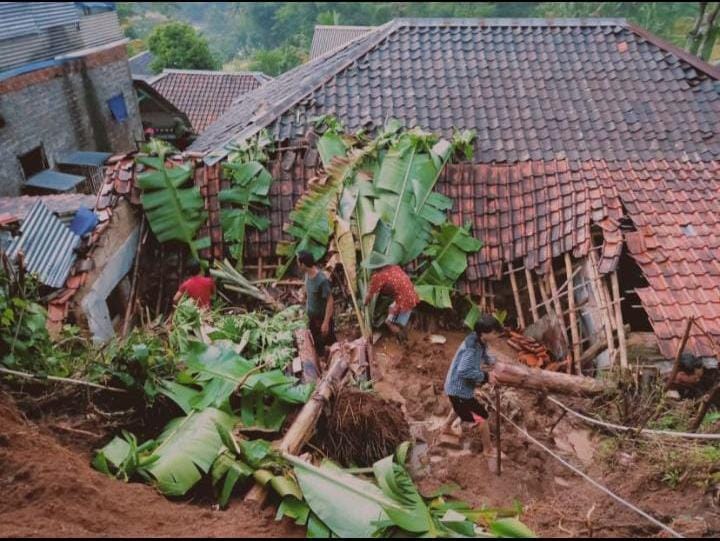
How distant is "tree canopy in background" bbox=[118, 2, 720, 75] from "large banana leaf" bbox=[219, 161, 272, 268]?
102ft

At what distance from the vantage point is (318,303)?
6.53 m

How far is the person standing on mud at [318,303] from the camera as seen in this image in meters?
6.18

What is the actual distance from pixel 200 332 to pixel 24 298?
6.20ft

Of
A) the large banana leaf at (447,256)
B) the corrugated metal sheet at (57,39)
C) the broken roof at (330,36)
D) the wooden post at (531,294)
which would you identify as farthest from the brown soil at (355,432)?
the broken roof at (330,36)

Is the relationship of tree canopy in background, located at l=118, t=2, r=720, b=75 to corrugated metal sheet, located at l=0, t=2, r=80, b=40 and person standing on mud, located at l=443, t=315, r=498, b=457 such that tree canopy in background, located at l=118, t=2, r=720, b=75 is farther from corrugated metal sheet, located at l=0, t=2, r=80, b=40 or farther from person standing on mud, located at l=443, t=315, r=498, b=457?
person standing on mud, located at l=443, t=315, r=498, b=457

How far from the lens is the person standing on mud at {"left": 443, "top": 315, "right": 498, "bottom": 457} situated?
5.04 meters

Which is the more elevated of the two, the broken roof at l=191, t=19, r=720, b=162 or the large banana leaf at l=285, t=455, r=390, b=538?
the broken roof at l=191, t=19, r=720, b=162

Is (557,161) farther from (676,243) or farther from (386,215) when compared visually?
(386,215)

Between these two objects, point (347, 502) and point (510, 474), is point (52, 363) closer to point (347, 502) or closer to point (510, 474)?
point (347, 502)

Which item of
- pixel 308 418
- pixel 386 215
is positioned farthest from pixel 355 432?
pixel 386 215

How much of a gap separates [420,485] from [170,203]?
17.8 ft

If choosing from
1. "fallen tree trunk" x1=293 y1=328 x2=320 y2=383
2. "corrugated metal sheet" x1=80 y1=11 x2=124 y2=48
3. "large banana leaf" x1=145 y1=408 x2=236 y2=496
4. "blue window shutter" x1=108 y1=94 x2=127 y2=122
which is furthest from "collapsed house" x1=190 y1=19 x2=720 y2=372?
"corrugated metal sheet" x1=80 y1=11 x2=124 y2=48

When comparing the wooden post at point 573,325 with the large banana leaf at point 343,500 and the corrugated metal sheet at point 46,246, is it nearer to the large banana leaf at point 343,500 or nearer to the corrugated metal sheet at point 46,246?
the large banana leaf at point 343,500

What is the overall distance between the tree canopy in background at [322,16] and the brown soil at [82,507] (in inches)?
1387
